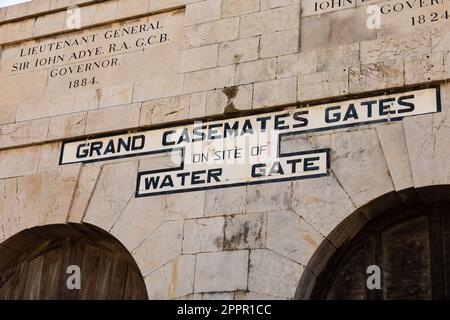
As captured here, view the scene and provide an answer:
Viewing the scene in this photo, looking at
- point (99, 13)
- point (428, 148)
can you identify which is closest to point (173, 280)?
point (428, 148)

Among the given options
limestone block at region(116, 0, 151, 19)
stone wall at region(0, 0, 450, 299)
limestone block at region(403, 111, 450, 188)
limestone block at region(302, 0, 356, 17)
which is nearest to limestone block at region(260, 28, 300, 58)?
stone wall at region(0, 0, 450, 299)

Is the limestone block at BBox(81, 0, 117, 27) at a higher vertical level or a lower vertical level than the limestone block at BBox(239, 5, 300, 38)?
higher

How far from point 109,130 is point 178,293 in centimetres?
260

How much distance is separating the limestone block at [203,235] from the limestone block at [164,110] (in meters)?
1.52

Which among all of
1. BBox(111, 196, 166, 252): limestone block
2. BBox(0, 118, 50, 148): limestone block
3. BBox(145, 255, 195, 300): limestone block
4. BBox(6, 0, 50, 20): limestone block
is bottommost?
BBox(145, 255, 195, 300): limestone block

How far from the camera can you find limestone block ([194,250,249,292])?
1025 centimetres

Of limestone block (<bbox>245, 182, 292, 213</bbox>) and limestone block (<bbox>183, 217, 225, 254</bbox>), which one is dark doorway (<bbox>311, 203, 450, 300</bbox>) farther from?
limestone block (<bbox>183, 217, 225, 254</bbox>)

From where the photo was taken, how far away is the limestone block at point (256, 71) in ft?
37.2

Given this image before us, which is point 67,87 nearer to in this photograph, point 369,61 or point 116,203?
point 116,203

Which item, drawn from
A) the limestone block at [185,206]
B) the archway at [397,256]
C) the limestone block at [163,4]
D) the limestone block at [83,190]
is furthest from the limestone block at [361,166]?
the limestone block at [163,4]

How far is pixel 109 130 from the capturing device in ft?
39.2

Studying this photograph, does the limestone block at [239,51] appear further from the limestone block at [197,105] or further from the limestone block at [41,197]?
the limestone block at [41,197]

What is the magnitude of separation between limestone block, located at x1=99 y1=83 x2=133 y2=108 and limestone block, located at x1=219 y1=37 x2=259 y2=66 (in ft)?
4.39
